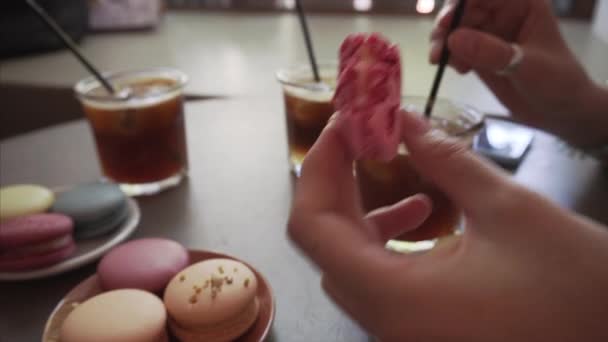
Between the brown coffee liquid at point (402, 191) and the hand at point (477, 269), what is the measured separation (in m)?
0.21

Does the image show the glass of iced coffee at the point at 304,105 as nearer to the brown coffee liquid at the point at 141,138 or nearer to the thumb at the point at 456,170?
the brown coffee liquid at the point at 141,138

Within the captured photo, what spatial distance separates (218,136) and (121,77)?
21 centimetres

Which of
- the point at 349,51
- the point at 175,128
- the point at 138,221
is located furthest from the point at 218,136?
the point at 349,51

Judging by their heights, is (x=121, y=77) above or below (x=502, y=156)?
above

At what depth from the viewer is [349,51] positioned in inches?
15.8

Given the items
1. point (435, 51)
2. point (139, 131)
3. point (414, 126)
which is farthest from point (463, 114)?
point (139, 131)

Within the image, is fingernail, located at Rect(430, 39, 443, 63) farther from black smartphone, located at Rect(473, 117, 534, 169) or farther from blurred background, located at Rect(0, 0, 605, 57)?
blurred background, located at Rect(0, 0, 605, 57)

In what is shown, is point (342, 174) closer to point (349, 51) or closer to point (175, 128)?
point (349, 51)

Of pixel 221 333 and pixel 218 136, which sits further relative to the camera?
pixel 218 136

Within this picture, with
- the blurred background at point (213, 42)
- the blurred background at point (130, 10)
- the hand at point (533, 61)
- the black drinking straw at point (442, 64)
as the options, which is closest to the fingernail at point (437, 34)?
the hand at point (533, 61)

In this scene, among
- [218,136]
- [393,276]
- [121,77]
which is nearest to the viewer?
[393,276]

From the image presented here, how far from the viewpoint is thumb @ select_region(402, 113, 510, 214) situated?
35 centimetres

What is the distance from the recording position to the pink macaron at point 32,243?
1.92 ft

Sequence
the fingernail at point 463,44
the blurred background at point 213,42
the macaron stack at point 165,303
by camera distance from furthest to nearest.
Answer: the blurred background at point 213,42
the fingernail at point 463,44
the macaron stack at point 165,303
